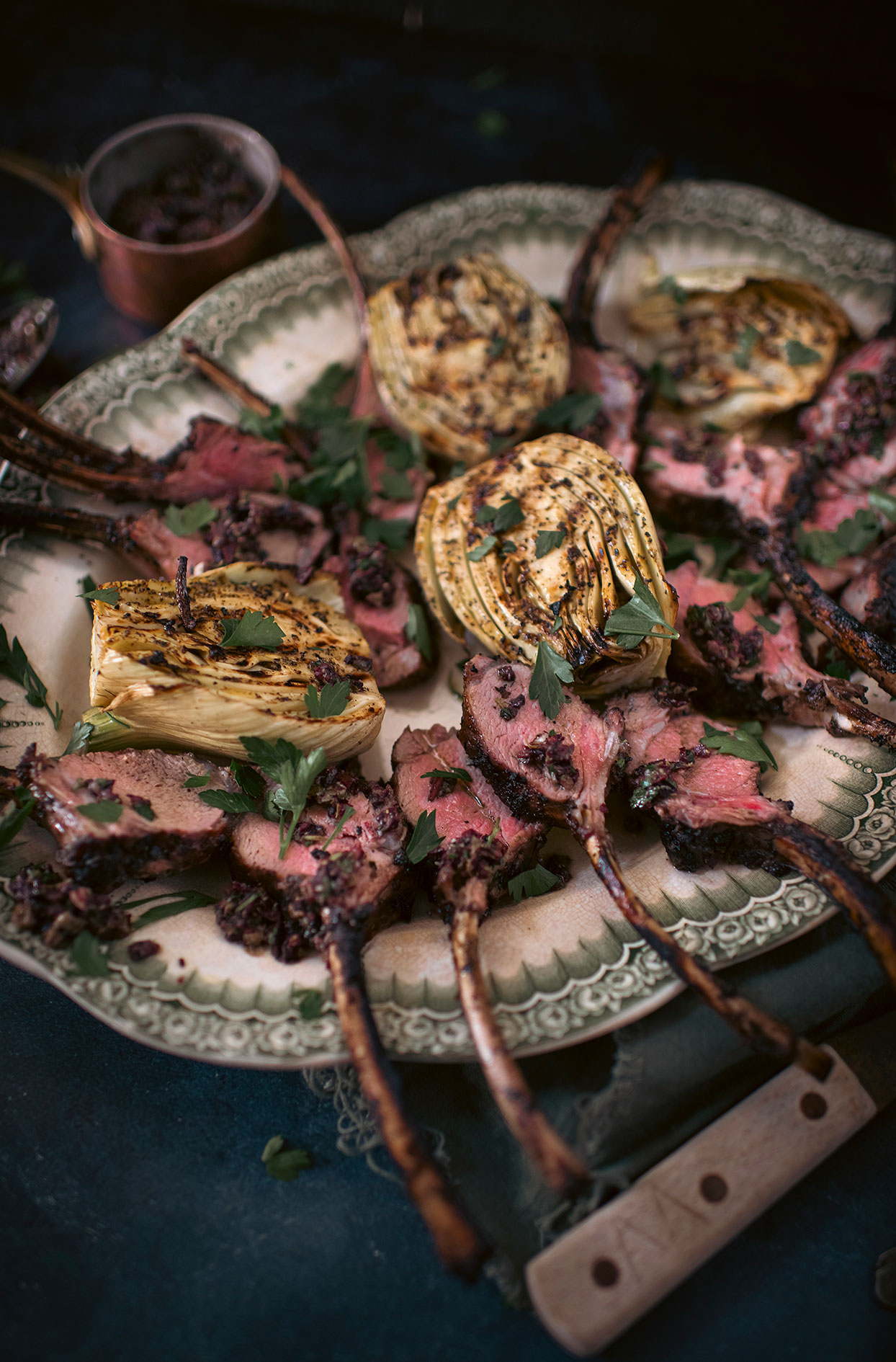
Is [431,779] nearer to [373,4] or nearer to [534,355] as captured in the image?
[534,355]

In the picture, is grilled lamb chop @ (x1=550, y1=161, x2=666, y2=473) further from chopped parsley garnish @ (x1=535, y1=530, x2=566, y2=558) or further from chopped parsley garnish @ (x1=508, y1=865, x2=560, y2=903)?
chopped parsley garnish @ (x1=508, y1=865, x2=560, y2=903)

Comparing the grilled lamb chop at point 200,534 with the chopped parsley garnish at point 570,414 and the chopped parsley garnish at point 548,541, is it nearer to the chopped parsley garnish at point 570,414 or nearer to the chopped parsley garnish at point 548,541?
the chopped parsley garnish at point 548,541

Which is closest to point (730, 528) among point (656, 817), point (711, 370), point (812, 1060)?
point (711, 370)

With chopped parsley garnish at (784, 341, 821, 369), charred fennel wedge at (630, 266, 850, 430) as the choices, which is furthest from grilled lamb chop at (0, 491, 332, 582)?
chopped parsley garnish at (784, 341, 821, 369)

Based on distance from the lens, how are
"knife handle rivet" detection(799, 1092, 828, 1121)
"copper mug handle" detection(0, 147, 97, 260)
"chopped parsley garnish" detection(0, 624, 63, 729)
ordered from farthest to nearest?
1. "copper mug handle" detection(0, 147, 97, 260)
2. "chopped parsley garnish" detection(0, 624, 63, 729)
3. "knife handle rivet" detection(799, 1092, 828, 1121)

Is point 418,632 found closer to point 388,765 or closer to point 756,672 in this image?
point 388,765

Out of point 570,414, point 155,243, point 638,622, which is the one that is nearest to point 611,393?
point 570,414
